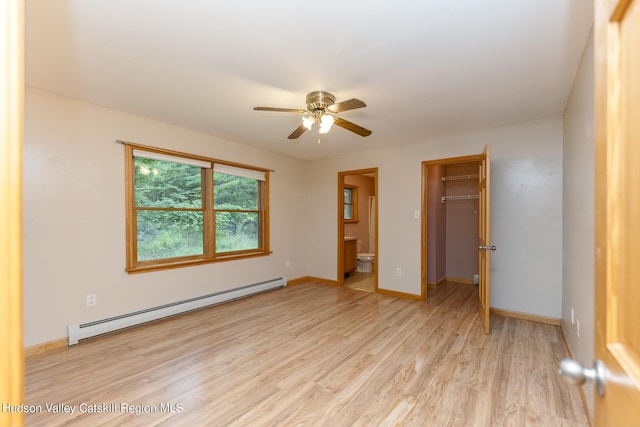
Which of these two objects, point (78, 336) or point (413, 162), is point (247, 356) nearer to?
Answer: point (78, 336)

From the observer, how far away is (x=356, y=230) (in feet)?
22.3

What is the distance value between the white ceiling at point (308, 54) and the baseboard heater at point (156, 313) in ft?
7.11

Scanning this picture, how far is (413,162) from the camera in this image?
4.14 metres

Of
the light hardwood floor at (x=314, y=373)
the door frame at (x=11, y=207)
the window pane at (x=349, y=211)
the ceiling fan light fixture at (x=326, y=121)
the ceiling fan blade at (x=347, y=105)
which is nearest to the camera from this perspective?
the door frame at (x=11, y=207)

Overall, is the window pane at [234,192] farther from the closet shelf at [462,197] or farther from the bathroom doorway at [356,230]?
the closet shelf at [462,197]

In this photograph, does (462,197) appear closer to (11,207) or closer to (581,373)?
(581,373)

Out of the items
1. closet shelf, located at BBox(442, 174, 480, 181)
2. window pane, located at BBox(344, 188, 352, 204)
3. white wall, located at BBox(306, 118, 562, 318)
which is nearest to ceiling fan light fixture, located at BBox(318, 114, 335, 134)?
white wall, located at BBox(306, 118, 562, 318)

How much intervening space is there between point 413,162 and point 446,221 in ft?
6.15

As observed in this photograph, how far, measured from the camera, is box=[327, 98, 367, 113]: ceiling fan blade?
211cm

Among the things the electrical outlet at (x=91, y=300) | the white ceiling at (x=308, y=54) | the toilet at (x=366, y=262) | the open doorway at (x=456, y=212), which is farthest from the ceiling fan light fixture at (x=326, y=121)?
the toilet at (x=366, y=262)

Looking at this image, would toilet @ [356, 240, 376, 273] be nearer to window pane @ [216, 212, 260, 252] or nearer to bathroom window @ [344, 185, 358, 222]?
bathroom window @ [344, 185, 358, 222]

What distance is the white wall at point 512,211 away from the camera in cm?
313

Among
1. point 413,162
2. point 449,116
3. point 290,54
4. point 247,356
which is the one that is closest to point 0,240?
point 290,54

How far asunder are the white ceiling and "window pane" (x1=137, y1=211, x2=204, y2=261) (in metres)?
1.21
